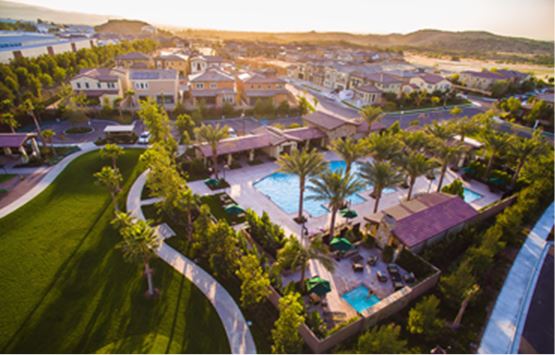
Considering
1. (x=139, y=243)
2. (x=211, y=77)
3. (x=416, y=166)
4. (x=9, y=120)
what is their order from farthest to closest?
1. (x=211, y=77)
2. (x=9, y=120)
3. (x=416, y=166)
4. (x=139, y=243)

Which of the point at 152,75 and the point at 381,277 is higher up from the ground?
the point at 152,75

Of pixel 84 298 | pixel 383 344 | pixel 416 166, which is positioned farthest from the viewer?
pixel 416 166

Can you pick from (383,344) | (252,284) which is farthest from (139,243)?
(383,344)

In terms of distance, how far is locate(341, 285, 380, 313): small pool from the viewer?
67.9 ft

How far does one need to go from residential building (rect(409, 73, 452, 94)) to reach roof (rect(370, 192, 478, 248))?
5896 centimetres

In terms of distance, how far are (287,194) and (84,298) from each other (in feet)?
70.2

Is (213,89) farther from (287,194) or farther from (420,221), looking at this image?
(420,221)

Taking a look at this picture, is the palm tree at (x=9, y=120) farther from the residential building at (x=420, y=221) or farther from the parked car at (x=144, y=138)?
the residential building at (x=420, y=221)

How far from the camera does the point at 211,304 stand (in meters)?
20.0

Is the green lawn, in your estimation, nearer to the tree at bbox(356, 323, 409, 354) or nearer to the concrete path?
the tree at bbox(356, 323, 409, 354)

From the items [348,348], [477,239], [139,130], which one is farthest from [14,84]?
[477,239]

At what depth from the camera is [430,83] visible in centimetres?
7800

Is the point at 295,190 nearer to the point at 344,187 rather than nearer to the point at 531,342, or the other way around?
the point at 344,187

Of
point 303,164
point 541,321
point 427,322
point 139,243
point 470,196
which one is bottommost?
point 541,321
